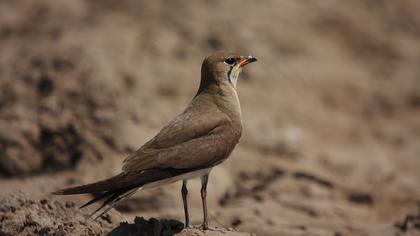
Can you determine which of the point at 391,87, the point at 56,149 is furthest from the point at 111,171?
the point at 391,87

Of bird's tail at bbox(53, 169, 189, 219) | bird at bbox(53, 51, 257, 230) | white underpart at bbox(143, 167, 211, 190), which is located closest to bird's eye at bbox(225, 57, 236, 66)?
bird at bbox(53, 51, 257, 230)

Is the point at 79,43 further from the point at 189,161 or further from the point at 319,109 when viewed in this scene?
the point at 189,161

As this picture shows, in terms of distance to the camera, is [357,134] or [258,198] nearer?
[258,198]

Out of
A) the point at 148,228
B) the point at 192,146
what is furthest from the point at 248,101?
the point at 148,228

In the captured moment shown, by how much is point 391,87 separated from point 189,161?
8096 mm

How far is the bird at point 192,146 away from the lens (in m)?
5.82

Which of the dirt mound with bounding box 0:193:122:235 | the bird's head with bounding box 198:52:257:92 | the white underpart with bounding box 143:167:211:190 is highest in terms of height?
the bird's head with bounding box 198:52:257:92

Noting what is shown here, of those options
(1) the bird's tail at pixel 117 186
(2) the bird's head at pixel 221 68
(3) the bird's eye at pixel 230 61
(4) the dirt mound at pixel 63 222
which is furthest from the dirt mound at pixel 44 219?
(3) the bird's eye at pixel 230 61

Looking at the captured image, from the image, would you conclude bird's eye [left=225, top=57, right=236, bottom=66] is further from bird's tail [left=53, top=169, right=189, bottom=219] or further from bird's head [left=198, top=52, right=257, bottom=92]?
bird's tail [left=53, top=169, right=189, bottom=219]

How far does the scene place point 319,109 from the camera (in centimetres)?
1286

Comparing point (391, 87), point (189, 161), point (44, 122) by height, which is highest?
point (391, 87)

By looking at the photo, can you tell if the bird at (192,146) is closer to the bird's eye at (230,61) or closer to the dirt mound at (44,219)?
the bird's eye at (230,61)

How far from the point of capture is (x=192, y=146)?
255 inches

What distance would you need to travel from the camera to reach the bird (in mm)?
5824
